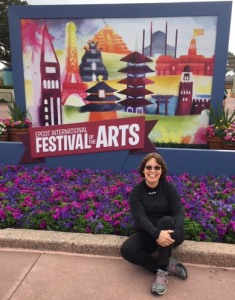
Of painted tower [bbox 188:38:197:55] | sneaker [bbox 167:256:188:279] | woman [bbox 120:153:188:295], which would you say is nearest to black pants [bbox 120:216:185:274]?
woman [bbox 120:153:188:295]

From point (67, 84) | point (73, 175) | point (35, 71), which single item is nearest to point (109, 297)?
point (73, 175)

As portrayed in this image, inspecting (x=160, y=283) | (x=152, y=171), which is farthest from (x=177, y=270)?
(x=152, y=171)

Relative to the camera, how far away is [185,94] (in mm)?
5391

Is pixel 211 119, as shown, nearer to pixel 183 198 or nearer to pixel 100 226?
pixel 183 198

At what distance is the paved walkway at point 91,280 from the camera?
2.17 m

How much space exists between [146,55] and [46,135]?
243 cm

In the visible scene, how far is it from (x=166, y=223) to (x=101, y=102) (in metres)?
3.65

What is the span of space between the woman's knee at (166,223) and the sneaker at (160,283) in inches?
13.5

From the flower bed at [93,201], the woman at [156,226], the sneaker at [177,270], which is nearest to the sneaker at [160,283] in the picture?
the woman at [156,226]

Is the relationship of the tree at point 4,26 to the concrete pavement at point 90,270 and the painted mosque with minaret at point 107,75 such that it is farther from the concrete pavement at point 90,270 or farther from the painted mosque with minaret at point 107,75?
the concrete pavement at point 90,270

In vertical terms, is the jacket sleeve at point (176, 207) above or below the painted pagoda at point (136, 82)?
below

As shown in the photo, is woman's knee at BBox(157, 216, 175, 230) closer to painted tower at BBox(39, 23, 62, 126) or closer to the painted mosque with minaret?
the painted mosque with minaret

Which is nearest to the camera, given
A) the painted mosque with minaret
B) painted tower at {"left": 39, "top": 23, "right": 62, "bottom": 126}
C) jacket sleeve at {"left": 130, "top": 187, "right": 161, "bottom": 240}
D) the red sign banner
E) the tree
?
jacket sleeve at {"left": 130, "top": 187, "right": 161, "bottom": 240}

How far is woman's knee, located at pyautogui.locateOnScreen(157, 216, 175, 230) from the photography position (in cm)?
229
